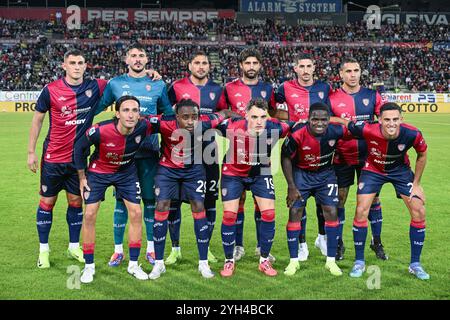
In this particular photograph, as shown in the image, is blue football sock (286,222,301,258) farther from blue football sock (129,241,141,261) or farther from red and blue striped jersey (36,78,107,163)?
red and blue striped jersey (36,78,107,163)

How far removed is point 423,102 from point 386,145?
27.4 meters

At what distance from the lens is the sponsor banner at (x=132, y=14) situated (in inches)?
1774

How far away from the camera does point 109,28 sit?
44.6 m

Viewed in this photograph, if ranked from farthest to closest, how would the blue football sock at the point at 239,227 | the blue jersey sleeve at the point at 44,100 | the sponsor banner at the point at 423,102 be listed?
the sponsor banner at the point at 423,102, the blue football sock at the point at 239,227, the blue jersey sleeve at the point at 44,100

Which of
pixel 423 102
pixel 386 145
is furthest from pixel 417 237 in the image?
pixel 423 102

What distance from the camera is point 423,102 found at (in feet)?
101

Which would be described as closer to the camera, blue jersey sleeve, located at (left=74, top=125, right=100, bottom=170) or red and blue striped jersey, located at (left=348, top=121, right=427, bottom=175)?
blue jersey sleeve, located at (left=74, top=125, right=100, bottom=170)

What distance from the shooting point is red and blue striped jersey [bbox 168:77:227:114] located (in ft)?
19.9

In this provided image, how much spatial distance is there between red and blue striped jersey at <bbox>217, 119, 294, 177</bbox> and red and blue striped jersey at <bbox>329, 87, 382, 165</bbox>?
30.6 inches

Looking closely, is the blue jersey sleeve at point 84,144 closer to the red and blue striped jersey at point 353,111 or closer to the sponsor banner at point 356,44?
the red and blue striped jersey at point 353,111

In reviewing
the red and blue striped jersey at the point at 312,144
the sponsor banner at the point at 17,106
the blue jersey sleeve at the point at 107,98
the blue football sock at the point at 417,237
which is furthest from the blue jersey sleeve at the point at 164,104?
the sponsor banner at the point at 17,106

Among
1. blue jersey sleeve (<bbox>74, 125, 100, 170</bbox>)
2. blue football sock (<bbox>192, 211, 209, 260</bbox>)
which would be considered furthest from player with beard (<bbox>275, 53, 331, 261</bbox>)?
blue jersey sleeve (<bbox>74, 125, 100, 170</bbox>)

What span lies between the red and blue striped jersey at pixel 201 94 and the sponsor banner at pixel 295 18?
1627 inches
